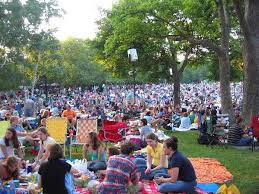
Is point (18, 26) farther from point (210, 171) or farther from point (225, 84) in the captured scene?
point (210, 171)

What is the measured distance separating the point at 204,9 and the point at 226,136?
35.1 ft

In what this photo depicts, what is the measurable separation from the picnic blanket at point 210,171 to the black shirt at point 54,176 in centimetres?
433

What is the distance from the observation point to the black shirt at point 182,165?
730cm

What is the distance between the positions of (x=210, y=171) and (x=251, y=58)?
28.0 ft

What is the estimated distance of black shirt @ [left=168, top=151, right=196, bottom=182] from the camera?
730cm

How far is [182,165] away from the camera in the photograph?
24.2 ft

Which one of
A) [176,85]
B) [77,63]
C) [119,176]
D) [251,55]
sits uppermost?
[77,63]

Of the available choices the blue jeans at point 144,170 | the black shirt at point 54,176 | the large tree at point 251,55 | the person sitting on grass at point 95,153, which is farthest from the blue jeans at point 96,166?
the large tree at point 251,55

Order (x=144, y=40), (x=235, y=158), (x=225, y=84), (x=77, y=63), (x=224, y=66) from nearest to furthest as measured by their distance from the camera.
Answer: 1. (x=235, y=158)
2. (x=224, y=66)
3. (x=225, y=84)
4. (x=144, y=40)
5. (x=77, y=63)

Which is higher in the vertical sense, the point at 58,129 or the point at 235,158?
the point at 58,129

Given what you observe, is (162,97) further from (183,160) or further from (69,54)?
(183,160)

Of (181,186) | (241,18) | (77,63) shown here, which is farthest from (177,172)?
(77,63)

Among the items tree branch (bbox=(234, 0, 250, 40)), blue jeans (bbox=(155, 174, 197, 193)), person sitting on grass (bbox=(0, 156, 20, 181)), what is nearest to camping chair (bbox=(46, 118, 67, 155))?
person sitting on grass (bbox=(0, 156, 20, 181))

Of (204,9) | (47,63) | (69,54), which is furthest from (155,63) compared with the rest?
(69,54)
